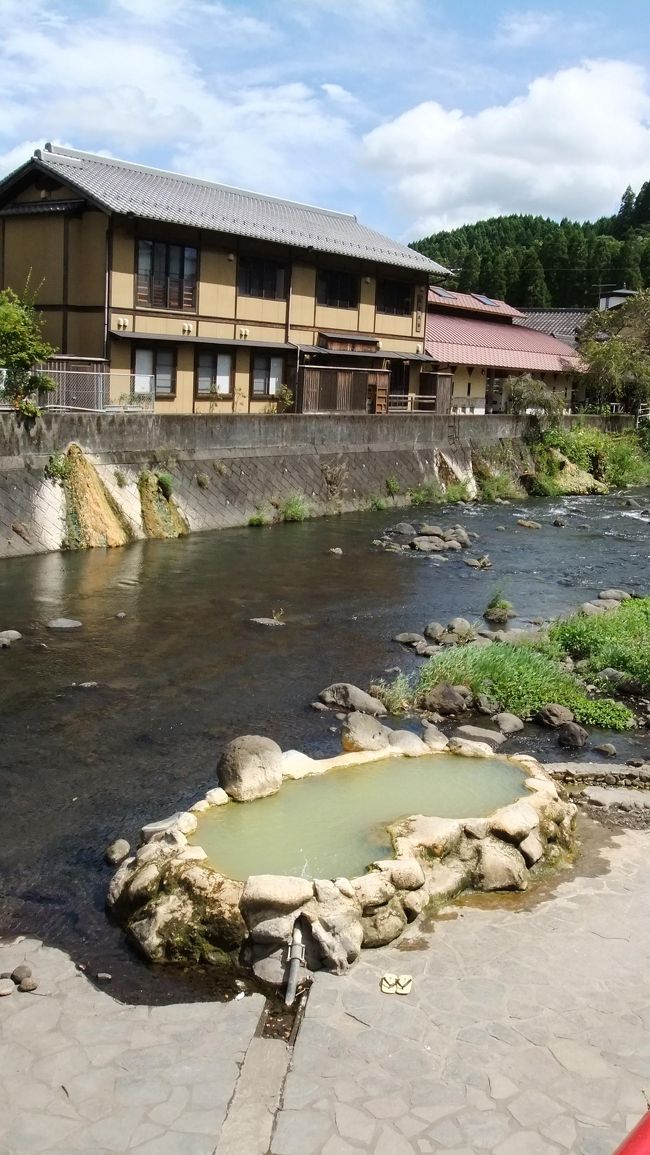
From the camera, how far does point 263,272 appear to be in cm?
3528

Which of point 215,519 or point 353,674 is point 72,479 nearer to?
point 215,519

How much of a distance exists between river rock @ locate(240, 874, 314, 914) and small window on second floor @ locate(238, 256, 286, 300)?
29.2 metres

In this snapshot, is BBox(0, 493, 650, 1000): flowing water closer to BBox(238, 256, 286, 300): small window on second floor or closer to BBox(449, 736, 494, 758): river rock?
BBox(449, 736, 494, 758): river rock

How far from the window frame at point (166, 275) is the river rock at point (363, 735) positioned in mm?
22186

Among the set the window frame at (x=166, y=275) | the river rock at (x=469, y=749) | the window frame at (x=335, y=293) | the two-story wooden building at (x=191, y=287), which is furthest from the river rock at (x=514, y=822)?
the window frame at (x=335, y=293)

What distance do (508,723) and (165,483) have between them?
51.1ft

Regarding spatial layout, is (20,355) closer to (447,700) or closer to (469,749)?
(447,700)

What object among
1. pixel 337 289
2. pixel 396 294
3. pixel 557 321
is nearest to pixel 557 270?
Result: pixel 557 321

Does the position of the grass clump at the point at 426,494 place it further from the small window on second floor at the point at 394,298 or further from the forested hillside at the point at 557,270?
the forested hillside at the point at 557,270

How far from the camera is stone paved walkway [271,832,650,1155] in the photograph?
18.7 feet

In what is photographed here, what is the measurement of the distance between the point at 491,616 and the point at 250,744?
9.92 m

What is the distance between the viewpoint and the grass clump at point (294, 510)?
30.2 m

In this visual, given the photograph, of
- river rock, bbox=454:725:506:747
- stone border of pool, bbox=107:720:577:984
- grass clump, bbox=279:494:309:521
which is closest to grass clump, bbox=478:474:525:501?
grass clump, bbox=279:494:309:521

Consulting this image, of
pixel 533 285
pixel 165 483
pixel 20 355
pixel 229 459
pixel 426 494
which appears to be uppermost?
pixel 533 285
